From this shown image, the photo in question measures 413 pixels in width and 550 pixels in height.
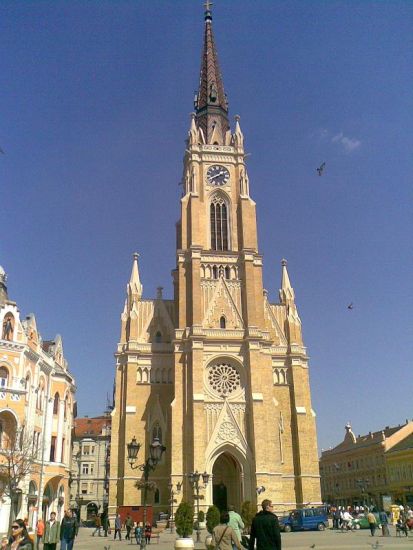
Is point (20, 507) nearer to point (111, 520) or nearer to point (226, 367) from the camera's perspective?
point (111, 520)

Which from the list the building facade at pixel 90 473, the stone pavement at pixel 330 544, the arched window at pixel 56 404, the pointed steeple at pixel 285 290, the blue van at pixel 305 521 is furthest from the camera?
the building facade at pixel 90 473

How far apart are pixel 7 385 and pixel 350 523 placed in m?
25.1

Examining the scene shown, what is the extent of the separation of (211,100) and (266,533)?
2589 inches

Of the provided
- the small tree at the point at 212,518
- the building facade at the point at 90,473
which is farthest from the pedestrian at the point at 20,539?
the building facade at the point at 90,473

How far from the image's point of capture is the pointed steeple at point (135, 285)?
2206 inches

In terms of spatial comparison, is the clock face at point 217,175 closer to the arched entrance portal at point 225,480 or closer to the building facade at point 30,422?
the building facade at point 30,422

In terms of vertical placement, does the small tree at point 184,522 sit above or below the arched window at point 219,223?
below

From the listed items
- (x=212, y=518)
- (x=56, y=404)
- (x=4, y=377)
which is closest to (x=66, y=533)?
(x=212, y=518)

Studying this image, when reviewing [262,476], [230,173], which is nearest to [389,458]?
[262,476]

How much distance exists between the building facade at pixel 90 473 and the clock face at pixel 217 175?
39150mm

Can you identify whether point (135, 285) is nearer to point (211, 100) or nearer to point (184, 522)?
point (211, 100)

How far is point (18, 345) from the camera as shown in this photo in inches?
1435

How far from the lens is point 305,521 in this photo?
130ft

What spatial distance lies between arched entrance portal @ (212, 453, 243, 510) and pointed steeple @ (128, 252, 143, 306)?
17772 mm
